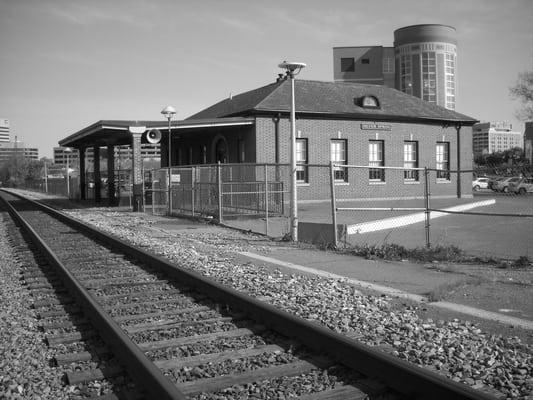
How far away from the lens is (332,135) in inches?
1117

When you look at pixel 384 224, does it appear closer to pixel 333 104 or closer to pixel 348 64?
pixel 333 104

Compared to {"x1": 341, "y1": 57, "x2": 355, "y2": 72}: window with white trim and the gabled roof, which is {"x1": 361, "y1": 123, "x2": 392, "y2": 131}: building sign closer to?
the gabled roof

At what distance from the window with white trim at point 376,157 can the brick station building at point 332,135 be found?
0.17 ft

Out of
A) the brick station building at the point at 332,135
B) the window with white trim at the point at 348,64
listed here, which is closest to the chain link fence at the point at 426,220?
the brick station building at the point at 332,135

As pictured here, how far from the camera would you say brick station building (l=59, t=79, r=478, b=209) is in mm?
26344

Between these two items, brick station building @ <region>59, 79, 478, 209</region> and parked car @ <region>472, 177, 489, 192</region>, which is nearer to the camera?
brick station building @ <region>59, 79, 478, 209</region>

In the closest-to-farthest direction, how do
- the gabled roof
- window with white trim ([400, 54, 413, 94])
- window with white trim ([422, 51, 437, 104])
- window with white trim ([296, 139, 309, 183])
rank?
the gabled roof < window with white trim ([296, 139, 309, 183]) < window with white trim ([422, 51, 437, 104]) < window with white trim ([400, 54, 413, 94])

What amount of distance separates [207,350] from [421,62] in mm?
103175

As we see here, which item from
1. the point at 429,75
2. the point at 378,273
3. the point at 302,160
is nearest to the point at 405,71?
the point at 429,75

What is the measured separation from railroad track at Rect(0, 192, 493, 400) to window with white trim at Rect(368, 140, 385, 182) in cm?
2259

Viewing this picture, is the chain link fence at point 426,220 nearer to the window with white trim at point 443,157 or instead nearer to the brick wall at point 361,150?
the brick wall at point 361,150

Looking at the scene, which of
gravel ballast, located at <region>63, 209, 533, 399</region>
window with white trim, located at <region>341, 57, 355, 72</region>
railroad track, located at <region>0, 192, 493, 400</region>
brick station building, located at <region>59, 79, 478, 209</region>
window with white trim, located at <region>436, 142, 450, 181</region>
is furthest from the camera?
window with white trim, located at <region>341, 57, 355, 72</region>

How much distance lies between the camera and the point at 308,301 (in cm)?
717

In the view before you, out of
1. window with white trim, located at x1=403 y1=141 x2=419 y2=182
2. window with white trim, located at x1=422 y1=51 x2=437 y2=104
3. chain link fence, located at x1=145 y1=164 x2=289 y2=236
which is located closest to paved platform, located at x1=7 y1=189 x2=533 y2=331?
chain link fence, located at x1=145 y1=164 x2=289 y2=236
